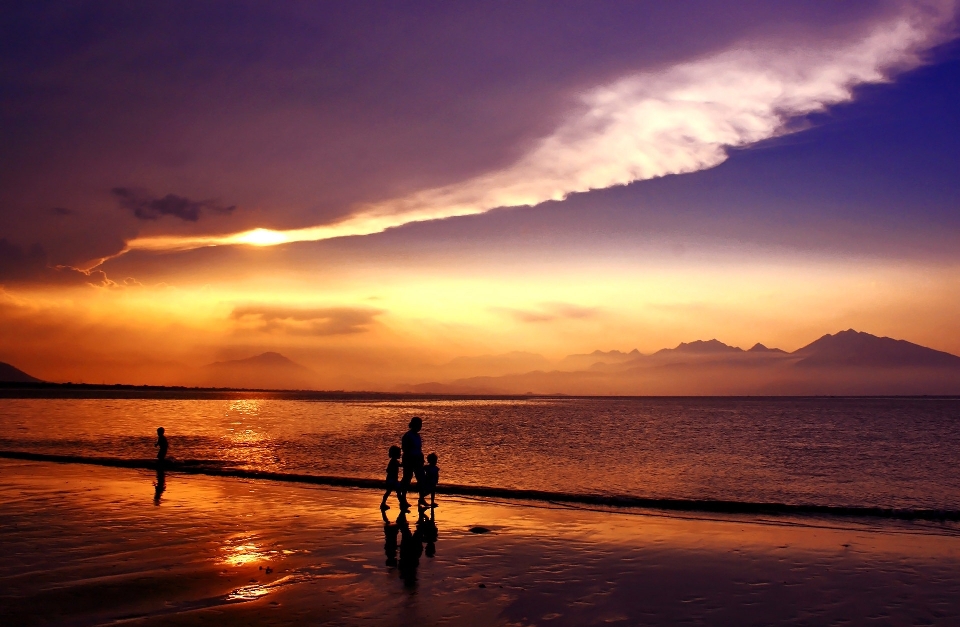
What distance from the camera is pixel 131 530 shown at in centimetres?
1597

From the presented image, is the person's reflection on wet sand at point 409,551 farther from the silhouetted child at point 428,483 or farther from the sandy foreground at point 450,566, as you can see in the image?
the silhouetted child at point 428,483

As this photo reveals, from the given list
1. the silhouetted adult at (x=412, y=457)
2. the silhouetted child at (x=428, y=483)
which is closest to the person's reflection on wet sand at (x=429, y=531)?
the silhouetted child at (x=428, y=483)

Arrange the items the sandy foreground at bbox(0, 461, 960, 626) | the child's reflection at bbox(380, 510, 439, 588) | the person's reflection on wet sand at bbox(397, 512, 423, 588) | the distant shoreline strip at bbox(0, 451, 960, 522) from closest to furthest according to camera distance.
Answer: the sandy foreground at bbox(0, 461, 960, 626), the person's reflection on wet sand at bbox(397, 512, 423, 588), the child's reflection at bbox(380, 510, 439, 588), the distant shoreline strip at bbox(0, 451, 960, 522)

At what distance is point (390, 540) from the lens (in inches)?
605

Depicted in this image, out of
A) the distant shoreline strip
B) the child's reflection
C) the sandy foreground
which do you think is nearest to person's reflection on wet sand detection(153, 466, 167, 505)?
the sandy foreground

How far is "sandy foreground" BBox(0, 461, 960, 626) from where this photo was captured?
10.3m

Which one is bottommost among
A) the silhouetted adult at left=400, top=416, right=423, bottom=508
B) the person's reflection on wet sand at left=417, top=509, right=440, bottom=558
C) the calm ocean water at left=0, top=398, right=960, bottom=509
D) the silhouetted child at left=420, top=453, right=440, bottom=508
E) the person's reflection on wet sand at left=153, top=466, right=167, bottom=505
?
the calm ocean water at left=0, top=398, right=960, bottom=509

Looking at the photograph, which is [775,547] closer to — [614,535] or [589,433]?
[614,535]

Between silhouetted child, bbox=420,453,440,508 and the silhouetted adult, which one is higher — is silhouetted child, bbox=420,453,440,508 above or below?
below

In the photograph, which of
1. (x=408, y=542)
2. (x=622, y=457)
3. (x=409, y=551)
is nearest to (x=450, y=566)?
(x=409, y=551)

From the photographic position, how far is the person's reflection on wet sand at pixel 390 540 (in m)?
13.5

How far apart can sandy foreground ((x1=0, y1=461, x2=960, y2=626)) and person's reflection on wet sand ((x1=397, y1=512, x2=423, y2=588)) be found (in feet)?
0.23

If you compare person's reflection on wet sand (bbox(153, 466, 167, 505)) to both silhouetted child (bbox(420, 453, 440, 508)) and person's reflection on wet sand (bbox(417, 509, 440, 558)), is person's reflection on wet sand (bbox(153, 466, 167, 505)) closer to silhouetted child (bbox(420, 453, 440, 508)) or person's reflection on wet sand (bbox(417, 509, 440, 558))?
silhouetted child (bbox(420, 453, 440, 508))

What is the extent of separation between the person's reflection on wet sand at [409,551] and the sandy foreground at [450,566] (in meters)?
0.07
